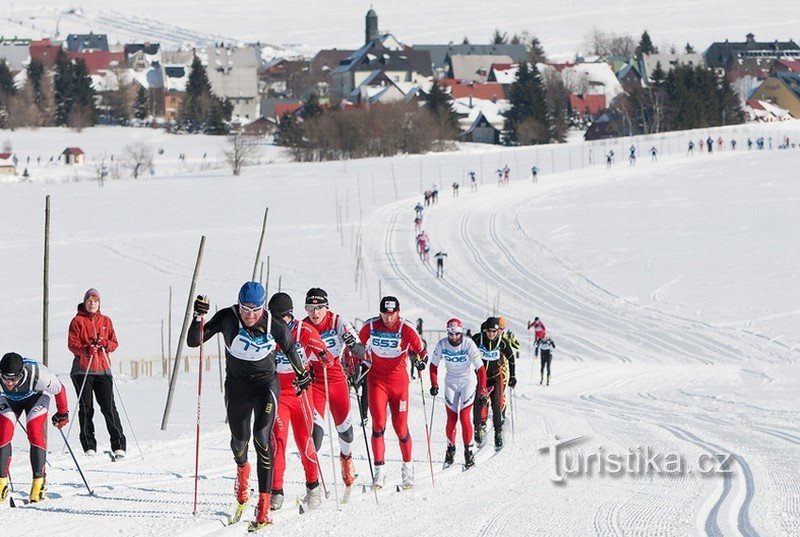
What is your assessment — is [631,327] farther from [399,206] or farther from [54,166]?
[54,166]

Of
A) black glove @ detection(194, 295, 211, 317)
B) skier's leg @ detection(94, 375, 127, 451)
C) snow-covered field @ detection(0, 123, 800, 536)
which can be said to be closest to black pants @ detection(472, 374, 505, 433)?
snow-covered field @ detection(0, 123, 800, 536)

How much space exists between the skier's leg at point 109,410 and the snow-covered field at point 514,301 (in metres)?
0.24

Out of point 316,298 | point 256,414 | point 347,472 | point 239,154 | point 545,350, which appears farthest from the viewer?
point 239,154

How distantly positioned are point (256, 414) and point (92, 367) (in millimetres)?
4225

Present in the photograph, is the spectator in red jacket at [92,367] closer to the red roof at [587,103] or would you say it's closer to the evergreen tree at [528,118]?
the evergreen tree at [528,118]

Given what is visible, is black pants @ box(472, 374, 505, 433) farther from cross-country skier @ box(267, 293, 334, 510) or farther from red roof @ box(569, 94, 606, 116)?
red roof @ box(569, 94, 606, 116)

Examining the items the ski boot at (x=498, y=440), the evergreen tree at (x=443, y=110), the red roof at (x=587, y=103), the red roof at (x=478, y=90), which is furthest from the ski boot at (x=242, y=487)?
the red roof at (x=478, y=90)

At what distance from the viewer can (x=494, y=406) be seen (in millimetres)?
13812

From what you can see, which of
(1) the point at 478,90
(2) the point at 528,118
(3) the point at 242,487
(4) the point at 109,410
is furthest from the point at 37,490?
(1) the point at 478,90

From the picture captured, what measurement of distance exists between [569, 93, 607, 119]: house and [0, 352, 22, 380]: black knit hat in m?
125

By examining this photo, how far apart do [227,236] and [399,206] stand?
10916mm

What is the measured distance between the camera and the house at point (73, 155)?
10575cm

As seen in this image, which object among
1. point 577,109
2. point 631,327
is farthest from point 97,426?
point 577,109

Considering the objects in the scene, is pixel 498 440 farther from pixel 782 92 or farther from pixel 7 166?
pixel 782 92
